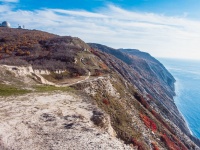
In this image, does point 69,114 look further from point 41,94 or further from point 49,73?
point 49,73

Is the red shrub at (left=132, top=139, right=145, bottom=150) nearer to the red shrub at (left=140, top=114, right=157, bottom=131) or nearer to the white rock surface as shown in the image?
the white rock surface

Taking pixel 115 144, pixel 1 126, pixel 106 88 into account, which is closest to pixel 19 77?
pixel 106 88

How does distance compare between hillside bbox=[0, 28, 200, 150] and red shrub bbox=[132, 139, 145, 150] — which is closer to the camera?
hillside bbox=[0, 28, 200, 150]

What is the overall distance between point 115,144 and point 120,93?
98.2 ft

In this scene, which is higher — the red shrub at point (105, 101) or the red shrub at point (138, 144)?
the red shrub at point (105, 101)

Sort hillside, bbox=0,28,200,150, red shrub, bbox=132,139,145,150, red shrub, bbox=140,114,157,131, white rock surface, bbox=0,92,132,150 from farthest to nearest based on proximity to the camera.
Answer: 1. red shrub, bbox=140,114,157,131
2. red shrub, bbox=132,139,145,150
3. hillside, bbox=0,28,200,150
4. white rock surface, bbox=0,92,132,150

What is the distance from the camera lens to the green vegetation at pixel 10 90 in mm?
31131

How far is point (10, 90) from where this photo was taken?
106 ft

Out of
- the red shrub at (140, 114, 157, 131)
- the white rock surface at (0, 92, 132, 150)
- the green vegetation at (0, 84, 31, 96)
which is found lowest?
the red shrub at (140, 114, 157, 131)

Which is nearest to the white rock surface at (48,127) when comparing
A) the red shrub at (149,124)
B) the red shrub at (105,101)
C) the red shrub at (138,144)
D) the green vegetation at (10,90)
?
the green vegetation at (10,90)

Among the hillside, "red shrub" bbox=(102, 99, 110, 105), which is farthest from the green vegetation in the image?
"red shrub" bbox=(102, 99, 110, 105)

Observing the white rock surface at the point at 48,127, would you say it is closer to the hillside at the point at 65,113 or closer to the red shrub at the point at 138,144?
the hillside at the point at 65,113

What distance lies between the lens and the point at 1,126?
2259 centimetres

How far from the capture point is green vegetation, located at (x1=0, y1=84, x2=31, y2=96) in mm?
31131
